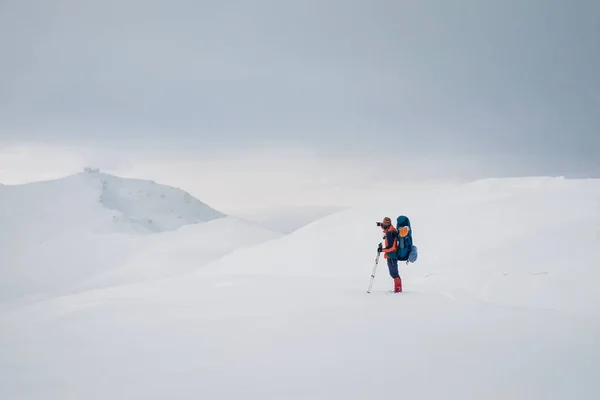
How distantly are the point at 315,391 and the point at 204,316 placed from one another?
5.00 m

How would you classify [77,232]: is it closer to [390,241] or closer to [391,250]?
[390,241]

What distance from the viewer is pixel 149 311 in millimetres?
12219

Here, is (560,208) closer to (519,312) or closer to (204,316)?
(519,312)

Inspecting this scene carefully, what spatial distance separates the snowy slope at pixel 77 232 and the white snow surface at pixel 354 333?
3794cm

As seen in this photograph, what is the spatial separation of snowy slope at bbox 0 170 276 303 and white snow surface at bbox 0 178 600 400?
3794 cm

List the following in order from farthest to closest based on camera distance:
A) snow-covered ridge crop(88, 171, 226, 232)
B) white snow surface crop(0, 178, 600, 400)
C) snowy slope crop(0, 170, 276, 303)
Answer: snow-covered ridge crop(88, 171, 226, 232)
snowy slope crop(0, 170, 276, 303)
white snow surface crop(0, 178, 600, 400)

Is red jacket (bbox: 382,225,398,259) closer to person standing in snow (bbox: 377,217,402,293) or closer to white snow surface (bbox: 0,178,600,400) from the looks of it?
person standing in snow (bbox: 377,217,402,293)

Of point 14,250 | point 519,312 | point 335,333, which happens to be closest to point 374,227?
point 519,312

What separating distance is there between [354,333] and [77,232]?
300 ft

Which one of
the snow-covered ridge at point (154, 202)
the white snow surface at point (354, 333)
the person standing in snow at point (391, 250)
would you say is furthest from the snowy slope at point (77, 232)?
the person standing in snow at point (391, 250)

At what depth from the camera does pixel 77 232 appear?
90.9 m

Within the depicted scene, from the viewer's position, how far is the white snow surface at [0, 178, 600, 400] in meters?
7.37

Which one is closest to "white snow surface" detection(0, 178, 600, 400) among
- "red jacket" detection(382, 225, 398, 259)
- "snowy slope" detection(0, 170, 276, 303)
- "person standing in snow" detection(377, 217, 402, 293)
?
"person standing in snow" detection(377, 217, 402, 293)

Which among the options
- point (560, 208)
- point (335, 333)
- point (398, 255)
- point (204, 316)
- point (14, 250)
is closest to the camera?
point (335, 333)
